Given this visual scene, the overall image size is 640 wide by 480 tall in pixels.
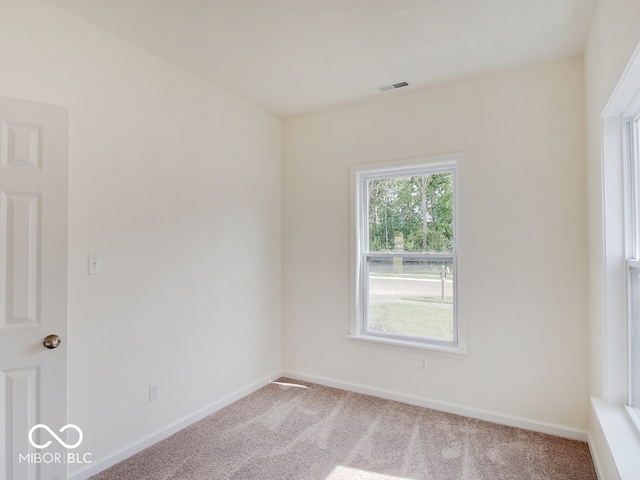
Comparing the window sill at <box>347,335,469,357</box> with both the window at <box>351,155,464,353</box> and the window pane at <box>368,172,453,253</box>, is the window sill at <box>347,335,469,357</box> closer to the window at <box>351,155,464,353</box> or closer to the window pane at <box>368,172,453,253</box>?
the window at <box>351,155,464,353</box>

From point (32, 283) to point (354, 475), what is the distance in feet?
6.60

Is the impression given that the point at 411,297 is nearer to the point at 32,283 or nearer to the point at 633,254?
the point at 633,254

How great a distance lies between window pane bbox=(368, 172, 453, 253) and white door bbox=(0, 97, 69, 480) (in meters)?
2.40

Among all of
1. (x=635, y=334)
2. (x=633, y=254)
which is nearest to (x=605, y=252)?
(x=633, y=254)

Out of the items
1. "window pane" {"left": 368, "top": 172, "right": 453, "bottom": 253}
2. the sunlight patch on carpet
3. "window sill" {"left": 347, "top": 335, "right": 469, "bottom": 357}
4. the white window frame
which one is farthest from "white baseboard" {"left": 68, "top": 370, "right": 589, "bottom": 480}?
"window pane" {"left": 368, "top": 172, "right": 453, "bottom": 253}

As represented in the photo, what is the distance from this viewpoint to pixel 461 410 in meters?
2.84

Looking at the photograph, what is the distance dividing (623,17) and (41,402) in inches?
122

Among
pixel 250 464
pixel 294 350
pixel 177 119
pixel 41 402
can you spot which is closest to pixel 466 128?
pixel 177 119

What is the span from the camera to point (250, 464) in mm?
2217

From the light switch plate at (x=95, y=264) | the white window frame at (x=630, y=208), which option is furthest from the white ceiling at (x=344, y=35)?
the light switch plate at (x=95, y=264)

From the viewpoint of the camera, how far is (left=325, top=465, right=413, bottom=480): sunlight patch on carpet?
6.84 feet

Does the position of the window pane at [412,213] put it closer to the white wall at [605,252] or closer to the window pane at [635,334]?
the white wall at [605,252]

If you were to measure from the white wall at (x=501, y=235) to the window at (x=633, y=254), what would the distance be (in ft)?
1.90

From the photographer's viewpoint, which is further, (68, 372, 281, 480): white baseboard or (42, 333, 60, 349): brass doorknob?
(68, 372, 281, 480): white baseboard
